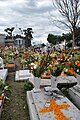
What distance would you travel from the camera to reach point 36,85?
714 cm

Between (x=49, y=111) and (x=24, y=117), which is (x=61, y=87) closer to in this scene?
(x=24, y=117)

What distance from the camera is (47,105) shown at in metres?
5.59

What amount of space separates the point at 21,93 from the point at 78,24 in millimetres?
21081

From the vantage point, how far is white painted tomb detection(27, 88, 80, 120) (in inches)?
193

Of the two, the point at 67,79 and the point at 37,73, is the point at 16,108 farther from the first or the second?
the point at 67,79

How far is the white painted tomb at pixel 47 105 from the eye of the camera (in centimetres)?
491

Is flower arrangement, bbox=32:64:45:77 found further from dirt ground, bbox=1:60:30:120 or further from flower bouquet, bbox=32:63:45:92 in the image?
dirt ground, bbox=1:60:30:120

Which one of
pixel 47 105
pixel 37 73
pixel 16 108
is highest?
pixel 37 73

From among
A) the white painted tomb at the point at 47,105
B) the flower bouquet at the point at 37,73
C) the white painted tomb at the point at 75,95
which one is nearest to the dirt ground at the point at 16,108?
the white painted tomb at the point at 47,105

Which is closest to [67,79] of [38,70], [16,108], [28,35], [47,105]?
[38,70]

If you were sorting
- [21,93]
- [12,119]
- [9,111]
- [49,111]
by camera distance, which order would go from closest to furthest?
[49,111]
[12,119]
[9,111]
[21,93]

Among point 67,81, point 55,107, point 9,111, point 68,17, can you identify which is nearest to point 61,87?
point 67,81

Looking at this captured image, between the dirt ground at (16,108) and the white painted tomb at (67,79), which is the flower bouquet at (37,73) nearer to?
the dirt ground at (16,108)

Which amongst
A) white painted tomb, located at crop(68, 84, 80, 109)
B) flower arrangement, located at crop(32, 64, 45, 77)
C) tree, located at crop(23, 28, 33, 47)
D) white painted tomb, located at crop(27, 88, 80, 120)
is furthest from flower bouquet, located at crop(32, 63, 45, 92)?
tree, located at crop(23, 28, 33, 47)
